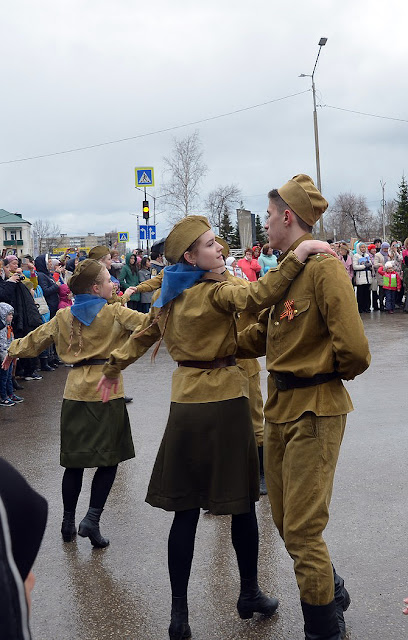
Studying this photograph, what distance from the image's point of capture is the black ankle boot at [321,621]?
3197 millimetres

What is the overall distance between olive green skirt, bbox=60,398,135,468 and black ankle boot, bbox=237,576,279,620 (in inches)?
60.6

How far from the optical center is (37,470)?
6734mm

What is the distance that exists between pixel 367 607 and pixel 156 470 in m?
1.29

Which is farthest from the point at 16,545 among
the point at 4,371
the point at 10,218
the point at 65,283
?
the point at 10,218

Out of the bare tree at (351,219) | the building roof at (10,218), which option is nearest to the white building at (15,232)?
the building roof at (10,218)

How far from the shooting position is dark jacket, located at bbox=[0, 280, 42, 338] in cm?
1149

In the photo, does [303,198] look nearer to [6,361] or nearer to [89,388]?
[89,388]

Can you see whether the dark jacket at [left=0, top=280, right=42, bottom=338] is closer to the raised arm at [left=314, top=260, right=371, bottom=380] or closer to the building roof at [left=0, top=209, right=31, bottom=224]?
the raised arm at [left=314, top=260, right=371, bottom=380]

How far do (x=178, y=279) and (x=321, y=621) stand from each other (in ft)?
5.78

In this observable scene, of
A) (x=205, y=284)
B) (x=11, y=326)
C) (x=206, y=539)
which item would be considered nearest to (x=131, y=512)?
(x=206, y=539)

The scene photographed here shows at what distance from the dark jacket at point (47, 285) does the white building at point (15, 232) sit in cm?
12562

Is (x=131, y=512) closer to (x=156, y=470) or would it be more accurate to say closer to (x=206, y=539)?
(x=206, y=539)

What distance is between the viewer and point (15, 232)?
13925 centimetres

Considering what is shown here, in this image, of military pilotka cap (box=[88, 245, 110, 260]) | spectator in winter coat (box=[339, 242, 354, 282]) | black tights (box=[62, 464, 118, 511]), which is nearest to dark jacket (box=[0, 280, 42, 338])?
military pilotka cap (box=[88, 245, 110, 260])
